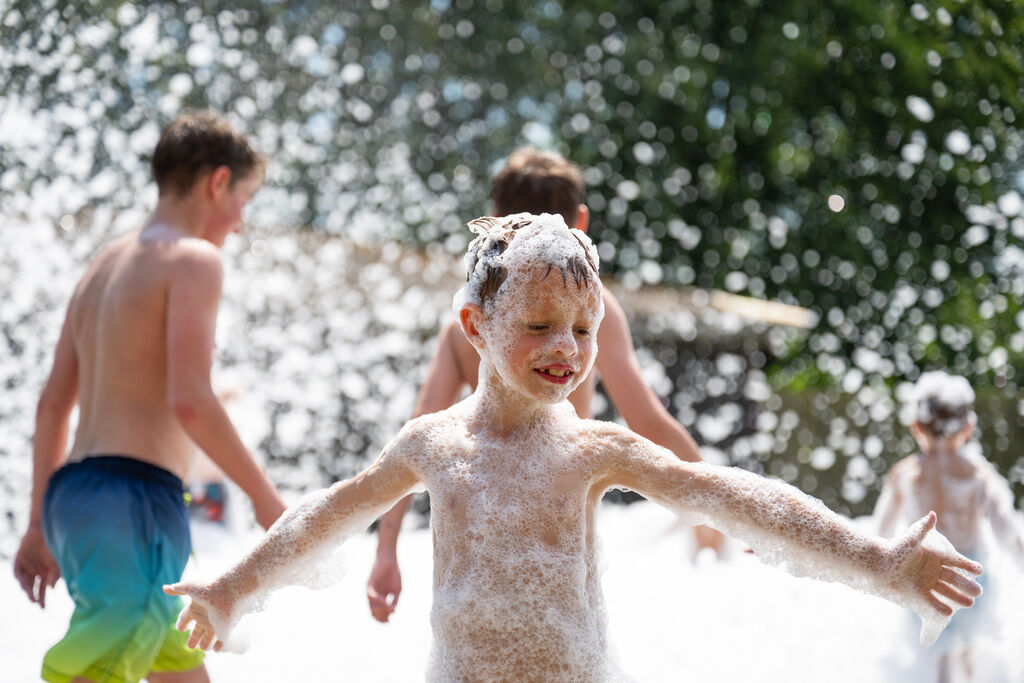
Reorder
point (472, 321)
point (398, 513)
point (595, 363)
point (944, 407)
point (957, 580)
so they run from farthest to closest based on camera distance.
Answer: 1. point (944, 407)
2. point (595, 363)
3. point (398, 513)
4. point (472, 321)
5. point (957, 580)

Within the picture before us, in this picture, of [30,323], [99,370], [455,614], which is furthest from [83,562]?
[30,323]

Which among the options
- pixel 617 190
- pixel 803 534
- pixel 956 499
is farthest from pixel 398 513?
pixel 617 190

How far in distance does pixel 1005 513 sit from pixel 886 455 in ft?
15.9

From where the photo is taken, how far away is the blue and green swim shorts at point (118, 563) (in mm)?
2289

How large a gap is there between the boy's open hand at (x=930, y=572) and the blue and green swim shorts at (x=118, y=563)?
5.05ft

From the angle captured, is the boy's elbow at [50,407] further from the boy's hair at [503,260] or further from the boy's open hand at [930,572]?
the boy's open hand at [930,572]

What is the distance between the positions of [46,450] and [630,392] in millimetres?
1474

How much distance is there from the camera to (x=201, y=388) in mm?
2391

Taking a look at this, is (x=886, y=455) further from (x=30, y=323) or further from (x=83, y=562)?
(x=83, y=562)

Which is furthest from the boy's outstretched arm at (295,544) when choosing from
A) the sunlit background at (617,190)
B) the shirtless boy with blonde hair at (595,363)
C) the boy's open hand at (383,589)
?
the sunlit background at (617,190)

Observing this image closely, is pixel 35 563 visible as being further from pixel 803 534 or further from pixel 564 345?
pixel 803 534

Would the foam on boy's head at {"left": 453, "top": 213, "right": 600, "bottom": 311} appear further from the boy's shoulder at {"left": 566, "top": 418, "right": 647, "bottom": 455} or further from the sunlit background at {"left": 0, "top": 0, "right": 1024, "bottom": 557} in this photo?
the sunlit background at {"left": 0, "top": 0, "right": 1024, "bottom": 557}

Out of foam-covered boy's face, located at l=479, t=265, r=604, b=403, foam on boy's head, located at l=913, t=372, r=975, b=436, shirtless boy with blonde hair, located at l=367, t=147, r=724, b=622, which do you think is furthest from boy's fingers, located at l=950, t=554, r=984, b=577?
A: foam on boy's head, located at l=913, t=372, r=975, b=436

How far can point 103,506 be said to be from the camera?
2365 millimetres
